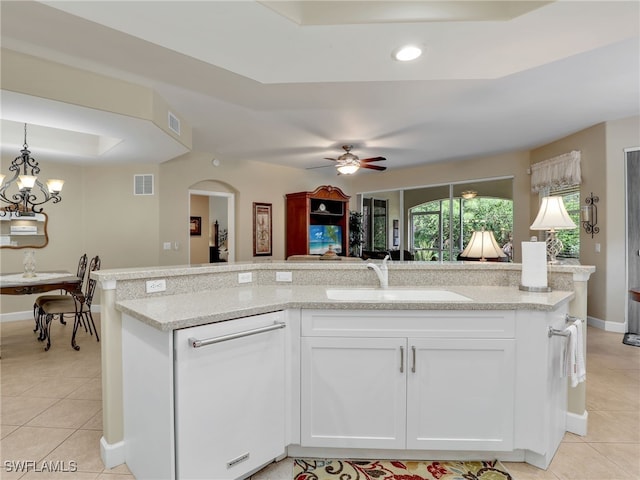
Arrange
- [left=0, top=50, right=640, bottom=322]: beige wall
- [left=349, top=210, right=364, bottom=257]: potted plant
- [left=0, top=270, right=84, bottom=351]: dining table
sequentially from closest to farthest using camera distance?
[left=0, top=50, right=640, bottom=322]: beige wall → [left=0, top=270, right=84, bottom=351]: dining table → [left=349, top=210, right=364, bottom=257]: potted plant

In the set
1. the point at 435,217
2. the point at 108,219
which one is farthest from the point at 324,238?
the point at 108,219

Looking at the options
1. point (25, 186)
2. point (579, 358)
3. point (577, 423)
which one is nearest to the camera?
point (579, 358)

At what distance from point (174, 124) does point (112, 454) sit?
10.0 ft

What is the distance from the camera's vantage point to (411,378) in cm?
183

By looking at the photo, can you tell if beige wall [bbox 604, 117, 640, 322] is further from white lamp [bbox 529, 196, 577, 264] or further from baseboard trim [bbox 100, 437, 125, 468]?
baseboard trim [bbox 100, 437, 125, 468]

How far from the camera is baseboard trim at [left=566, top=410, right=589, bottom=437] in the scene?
2.15 meters

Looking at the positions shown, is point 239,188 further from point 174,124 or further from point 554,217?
point 554,217

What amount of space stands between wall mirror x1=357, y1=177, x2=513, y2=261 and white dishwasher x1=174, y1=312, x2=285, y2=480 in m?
4.18

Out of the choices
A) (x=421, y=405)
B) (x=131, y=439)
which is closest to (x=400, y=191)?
(x=421, y=405)

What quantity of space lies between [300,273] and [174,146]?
104 inches

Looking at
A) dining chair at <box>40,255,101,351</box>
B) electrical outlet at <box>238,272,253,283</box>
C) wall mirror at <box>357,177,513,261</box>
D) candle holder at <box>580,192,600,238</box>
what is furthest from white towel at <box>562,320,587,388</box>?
dining chair at <box>40,255,101,351</box>

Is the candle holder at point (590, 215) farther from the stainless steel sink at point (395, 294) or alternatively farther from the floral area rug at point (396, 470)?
the floral area rug at point (396, 470)

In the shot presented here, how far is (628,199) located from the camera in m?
4.24

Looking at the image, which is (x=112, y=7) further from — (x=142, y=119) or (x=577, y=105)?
(x=577, y=105)
